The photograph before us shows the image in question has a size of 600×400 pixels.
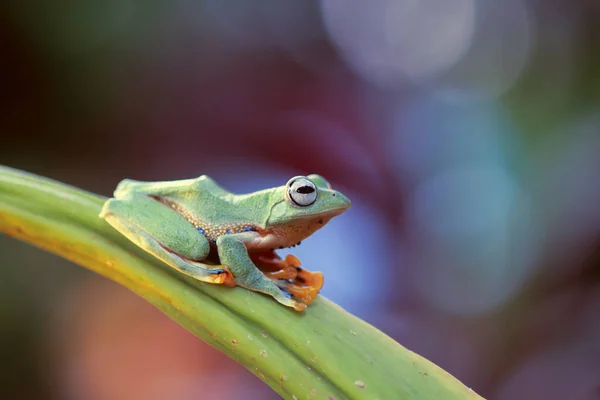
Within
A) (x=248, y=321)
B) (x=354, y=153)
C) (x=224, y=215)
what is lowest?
(x=248, y=321)

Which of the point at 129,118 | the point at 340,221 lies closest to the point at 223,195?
the point at 340,221

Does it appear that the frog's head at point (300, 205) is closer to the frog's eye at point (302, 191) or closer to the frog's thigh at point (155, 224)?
the frog's eye at point (302, 191)

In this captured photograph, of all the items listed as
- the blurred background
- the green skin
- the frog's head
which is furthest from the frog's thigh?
the blurred background

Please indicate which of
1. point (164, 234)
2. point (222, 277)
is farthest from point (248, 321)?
point (164, 234)

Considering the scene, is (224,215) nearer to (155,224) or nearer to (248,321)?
(155,224)

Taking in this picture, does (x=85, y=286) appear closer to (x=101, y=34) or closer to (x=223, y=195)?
(x=101, y=34)

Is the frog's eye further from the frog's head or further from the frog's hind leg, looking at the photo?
the frog's hind leg

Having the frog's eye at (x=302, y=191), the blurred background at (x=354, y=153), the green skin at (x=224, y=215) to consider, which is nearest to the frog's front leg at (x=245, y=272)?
the green skin at (x=224, y=215)
